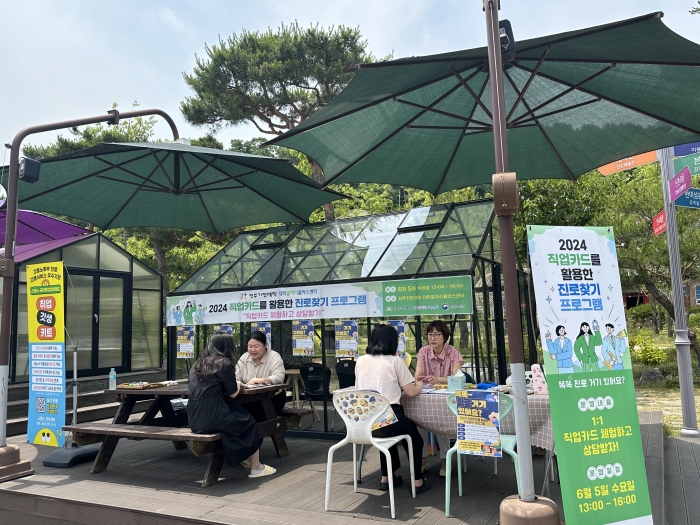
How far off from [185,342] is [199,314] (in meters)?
0.56

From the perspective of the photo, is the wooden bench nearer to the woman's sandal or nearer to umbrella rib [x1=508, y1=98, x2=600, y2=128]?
the woman's sandal

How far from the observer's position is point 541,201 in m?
12.1

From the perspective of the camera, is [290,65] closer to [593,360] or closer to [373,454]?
[373,454]

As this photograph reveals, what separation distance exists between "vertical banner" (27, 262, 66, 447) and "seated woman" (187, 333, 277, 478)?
1816mm

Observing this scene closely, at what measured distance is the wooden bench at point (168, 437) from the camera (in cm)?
496

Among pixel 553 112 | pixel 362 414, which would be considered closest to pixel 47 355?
pixel 362 414

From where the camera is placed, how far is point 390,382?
462 cm

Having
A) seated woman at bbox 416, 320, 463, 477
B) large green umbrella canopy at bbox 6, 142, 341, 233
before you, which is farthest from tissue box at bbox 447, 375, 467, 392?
large green umbrella canopy at bbox 6, 142, 341, 233

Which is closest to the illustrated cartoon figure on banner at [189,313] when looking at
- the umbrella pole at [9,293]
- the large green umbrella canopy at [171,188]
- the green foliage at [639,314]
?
the large green umbrella canopy at [171,188]

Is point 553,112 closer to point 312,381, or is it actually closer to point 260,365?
point 260,365

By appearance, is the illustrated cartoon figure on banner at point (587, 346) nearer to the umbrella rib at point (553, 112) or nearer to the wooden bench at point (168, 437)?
the umbrella rib at point (553, 112)

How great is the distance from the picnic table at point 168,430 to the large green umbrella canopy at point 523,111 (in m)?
2.60

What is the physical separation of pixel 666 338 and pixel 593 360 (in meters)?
22.2

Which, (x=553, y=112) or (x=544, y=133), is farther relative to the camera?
(x=544, y=133)
